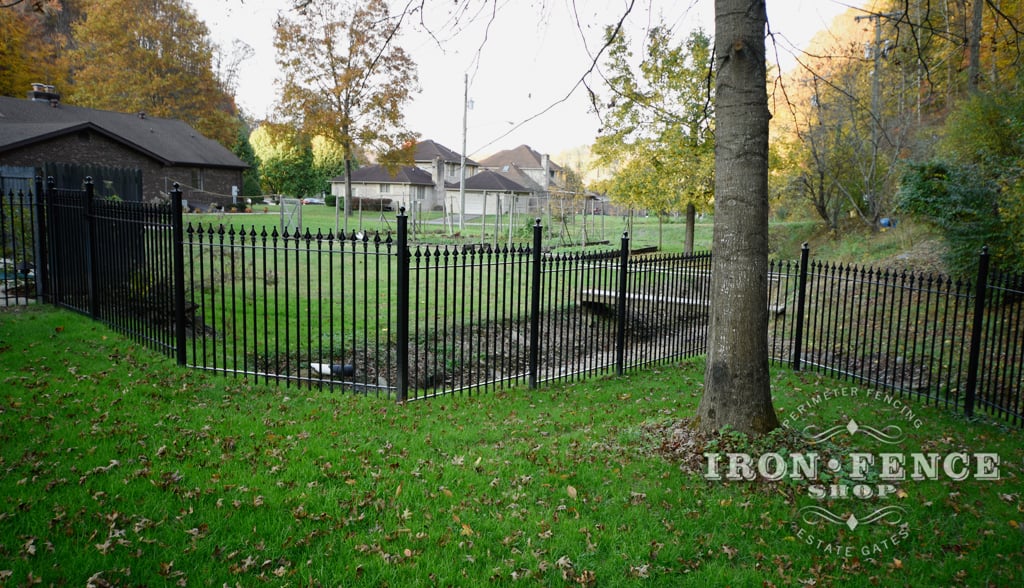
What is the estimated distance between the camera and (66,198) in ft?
28.8

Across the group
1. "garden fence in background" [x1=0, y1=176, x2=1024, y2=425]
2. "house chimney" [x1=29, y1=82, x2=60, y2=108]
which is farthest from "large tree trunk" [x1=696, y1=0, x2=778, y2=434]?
"house chimney" [x1=29, y1=82, x2=60, y2=108]

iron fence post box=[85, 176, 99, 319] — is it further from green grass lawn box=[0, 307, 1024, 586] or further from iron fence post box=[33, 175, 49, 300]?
green grass lawn box=[0, 307, 1024, 586]

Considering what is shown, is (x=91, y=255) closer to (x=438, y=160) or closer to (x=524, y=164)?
(x=438, y=160)

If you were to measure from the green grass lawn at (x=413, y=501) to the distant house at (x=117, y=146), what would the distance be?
51.3 ft

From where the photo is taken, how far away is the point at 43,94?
30.5 m

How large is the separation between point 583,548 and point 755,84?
397 cm

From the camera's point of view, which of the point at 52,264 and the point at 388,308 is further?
the point at 52,264

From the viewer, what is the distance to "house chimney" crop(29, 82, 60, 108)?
3022 centimetres

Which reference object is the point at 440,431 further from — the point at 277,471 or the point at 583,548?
the point at 583,548

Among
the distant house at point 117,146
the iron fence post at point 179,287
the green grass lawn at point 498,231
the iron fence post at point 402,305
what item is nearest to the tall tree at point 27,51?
the distant house at point 117,146

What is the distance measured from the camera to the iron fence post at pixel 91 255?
8.20 metres

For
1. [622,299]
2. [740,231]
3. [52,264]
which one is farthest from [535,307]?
[52,264]

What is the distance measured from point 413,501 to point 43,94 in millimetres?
36268

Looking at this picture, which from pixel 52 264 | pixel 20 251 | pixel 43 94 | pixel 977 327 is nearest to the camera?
pixel 977 327
